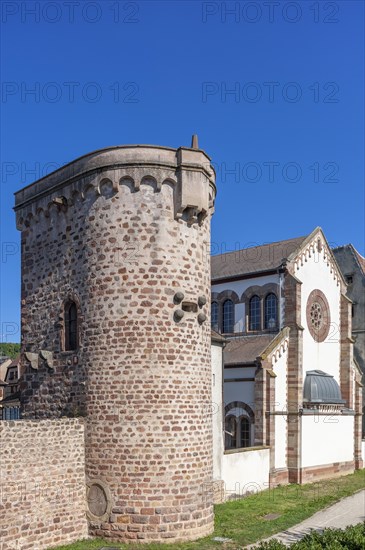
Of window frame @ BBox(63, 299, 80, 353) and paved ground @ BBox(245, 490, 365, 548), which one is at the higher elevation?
window frame @ BBox(63, 299, 80, 353)

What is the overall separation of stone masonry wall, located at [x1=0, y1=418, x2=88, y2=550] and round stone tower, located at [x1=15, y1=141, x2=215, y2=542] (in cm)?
40

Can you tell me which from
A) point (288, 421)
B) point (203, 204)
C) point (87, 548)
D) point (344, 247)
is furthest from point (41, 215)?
point (344, 247)

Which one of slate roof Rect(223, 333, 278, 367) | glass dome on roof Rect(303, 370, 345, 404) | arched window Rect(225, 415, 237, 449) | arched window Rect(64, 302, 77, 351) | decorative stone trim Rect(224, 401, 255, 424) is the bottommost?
arched window Rect(225, 415, 237, 449)

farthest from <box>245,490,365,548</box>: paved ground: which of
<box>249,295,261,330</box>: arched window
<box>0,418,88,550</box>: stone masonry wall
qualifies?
<box>249,295,261,330</box>: arched window

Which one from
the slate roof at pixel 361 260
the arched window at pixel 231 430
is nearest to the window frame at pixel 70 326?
the arched window at pixel 231 430

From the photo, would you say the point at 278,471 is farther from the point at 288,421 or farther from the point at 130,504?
the point at 130,504

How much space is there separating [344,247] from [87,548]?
98.4ft

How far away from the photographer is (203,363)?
17.8m

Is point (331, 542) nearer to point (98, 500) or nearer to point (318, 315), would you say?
point (98, 500)

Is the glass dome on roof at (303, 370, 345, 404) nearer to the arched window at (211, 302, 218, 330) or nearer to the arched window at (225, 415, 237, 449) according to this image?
the arched window at (225, 415, 237, 449)

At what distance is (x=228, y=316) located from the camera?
3362cm

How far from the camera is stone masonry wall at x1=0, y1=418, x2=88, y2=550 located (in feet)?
49.2

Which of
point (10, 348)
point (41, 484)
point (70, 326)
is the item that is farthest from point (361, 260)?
point (10, 348)

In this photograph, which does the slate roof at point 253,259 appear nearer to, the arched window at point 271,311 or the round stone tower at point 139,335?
the arched window at point 271,311
